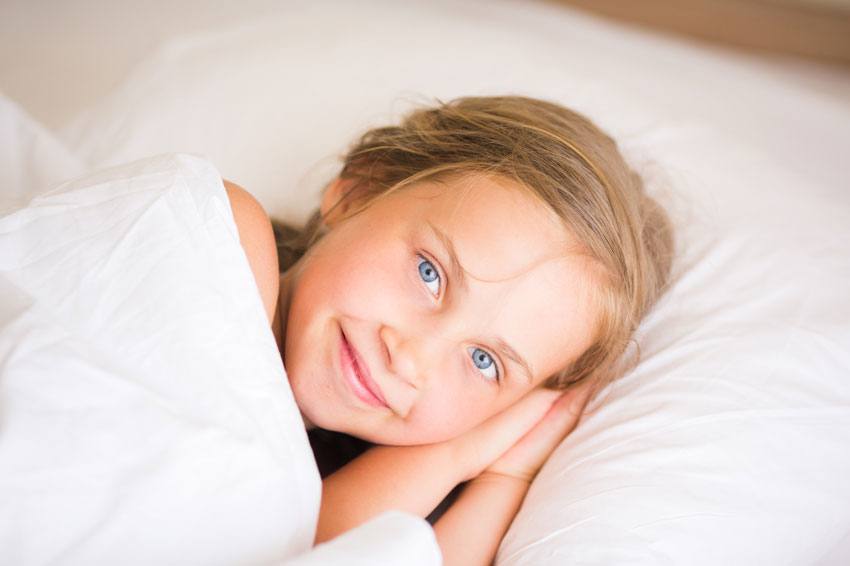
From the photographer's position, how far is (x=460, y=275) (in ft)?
2.73

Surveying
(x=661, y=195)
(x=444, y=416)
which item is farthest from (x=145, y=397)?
(x=661, y=195)

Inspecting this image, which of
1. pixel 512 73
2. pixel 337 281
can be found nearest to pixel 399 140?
pixel 337 281

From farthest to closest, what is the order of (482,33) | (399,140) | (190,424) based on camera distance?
(482,33), (399,140), (190,424)

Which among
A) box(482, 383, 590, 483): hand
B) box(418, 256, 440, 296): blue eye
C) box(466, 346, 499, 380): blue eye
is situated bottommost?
box(482, 383, 590, 483): hand

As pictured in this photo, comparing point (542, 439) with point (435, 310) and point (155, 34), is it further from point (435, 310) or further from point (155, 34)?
point (155, 34)

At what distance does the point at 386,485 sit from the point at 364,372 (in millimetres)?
152

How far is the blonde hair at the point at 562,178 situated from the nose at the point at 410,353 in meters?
0.20

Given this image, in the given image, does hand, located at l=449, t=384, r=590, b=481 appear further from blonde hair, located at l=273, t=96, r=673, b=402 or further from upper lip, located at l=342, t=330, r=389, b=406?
upper lip, located at l=342, t=330, r=389, b=406

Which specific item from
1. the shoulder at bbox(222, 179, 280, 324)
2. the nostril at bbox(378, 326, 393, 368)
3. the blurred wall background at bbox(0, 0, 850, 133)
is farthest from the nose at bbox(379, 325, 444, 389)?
the blurred wall background at bbox(0, 0, 850, 133)

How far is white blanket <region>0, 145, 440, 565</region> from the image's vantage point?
1.80 feet

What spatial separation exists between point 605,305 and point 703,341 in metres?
0.12

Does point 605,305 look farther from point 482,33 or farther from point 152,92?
point 152,92

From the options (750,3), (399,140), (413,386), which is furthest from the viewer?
(750,3)

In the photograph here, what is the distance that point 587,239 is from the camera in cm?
89
